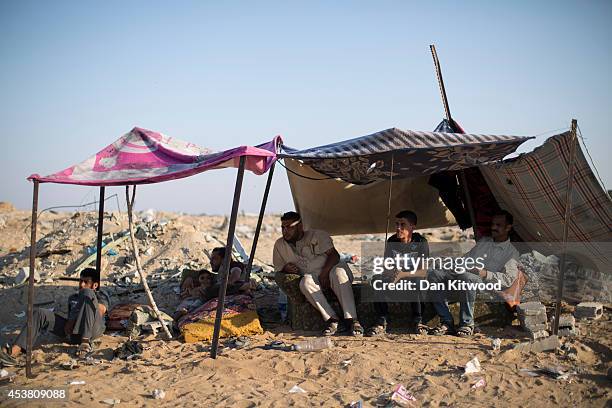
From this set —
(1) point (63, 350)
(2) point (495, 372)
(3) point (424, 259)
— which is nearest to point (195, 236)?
(1) point (63, 350)

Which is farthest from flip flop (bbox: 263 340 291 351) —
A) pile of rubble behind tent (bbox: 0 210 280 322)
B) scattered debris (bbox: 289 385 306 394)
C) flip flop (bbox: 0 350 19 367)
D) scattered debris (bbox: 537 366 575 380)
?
flip flop (bbox: 0 350 19 367)

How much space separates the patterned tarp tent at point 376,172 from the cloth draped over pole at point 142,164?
526 millimetres

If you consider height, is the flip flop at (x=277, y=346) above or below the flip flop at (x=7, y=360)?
above

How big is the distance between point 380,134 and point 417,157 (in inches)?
22.1

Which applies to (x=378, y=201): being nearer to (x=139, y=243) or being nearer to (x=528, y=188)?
(x=528, y=188)

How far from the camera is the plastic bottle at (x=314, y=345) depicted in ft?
17.9

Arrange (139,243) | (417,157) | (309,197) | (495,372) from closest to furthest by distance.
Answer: (495,372)
(417,157)
(309,197)
(139,243)

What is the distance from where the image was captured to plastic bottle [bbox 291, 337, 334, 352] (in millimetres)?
5441

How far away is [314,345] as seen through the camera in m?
5.46

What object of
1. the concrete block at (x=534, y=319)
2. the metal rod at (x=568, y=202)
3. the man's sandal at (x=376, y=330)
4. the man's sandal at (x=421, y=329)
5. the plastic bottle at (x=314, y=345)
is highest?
the metal rod at (x=568, y=202)

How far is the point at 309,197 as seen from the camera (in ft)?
24.7

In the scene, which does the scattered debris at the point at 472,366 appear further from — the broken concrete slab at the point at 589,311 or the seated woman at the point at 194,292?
the seated woman at the point at 194,292

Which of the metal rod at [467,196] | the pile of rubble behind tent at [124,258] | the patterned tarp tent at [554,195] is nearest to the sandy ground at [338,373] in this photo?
the patterned tarp tent at [554,195]

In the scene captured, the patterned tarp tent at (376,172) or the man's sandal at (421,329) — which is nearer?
the patterned tarp tent at (376,172)
